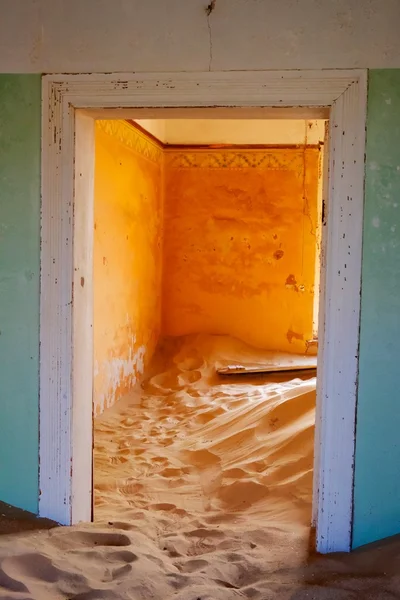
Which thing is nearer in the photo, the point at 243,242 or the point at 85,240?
the point at 85,240

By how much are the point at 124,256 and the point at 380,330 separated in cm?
372

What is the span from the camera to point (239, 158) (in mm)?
7277

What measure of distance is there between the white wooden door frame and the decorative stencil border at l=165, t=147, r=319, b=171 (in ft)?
15.7

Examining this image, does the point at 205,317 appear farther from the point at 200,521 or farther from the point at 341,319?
the point at 341,319

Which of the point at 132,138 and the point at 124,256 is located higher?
the point at 132,138

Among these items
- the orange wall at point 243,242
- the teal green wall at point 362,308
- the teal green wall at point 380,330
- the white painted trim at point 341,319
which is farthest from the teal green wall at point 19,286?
the orange wall at point 243,242

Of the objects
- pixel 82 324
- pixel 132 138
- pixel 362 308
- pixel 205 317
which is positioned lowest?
pixel 205 317

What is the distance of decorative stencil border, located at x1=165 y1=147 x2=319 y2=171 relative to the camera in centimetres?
723

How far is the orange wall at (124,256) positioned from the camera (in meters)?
5.06

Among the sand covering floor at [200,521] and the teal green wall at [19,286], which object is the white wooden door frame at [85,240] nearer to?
the teal green wall at [19,286]

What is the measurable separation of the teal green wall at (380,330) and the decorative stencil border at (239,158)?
16.4ft

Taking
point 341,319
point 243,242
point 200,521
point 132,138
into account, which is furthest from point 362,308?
point 243,242

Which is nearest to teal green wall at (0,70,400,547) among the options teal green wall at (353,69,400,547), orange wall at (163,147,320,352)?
teal green wall at (353,69,400,547)

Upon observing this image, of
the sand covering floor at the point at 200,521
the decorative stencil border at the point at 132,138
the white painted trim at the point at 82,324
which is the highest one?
the decorative stencil border at the point at 132,138
